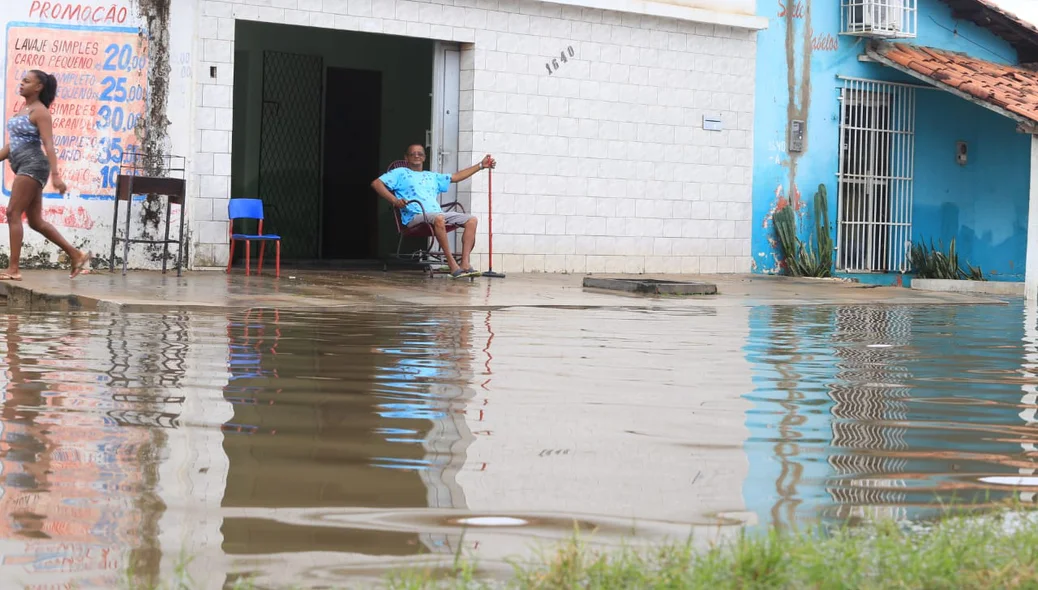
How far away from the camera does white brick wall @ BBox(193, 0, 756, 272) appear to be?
14.4m

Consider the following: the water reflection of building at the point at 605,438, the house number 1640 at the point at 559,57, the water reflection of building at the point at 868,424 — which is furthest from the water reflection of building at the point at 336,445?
the house number 1640 at the point at 559,57

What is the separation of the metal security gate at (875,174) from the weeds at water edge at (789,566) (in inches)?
597

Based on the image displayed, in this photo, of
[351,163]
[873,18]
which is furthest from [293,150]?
Answer: [873,18]

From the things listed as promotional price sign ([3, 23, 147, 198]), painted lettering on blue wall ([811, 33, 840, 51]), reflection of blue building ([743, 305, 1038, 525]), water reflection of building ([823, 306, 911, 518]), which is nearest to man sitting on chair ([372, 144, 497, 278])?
promotional price sign ([3, 23, 147, 198])

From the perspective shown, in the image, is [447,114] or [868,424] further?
[447,114]

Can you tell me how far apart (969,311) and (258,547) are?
33.0 ft

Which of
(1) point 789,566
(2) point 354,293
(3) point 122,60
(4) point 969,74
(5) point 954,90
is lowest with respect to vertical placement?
(1) point 789,566

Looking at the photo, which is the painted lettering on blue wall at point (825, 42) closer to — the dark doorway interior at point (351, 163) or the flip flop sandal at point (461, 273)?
the dark doorway interior at point (351, 163)

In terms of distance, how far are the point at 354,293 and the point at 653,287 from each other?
2809mm

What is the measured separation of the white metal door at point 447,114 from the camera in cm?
1455

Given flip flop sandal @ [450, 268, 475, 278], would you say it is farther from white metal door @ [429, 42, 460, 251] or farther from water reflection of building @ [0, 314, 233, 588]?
water reflection of building @ [0, 314, 233, 588]

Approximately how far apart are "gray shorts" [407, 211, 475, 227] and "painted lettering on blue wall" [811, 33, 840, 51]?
5.94 m

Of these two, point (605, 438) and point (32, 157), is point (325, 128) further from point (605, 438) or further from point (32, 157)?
point (605, 438)

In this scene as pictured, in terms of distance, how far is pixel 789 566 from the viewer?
2.57 metres
